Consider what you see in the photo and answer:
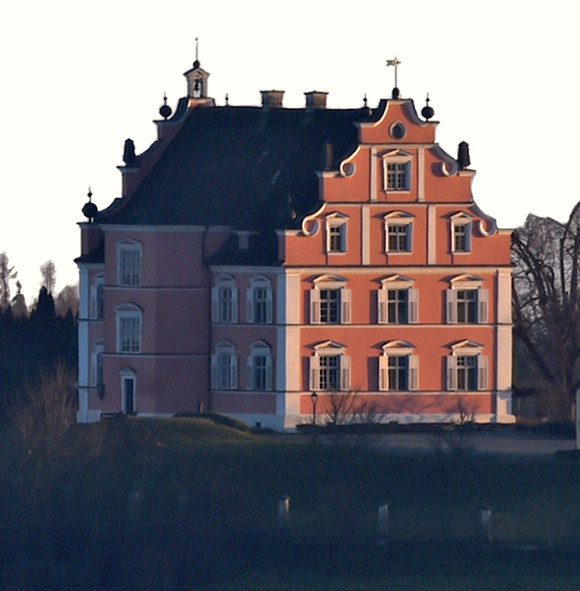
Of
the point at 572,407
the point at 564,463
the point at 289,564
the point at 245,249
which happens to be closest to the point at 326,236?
the point at 245,249

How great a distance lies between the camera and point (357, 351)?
73375 millimetres

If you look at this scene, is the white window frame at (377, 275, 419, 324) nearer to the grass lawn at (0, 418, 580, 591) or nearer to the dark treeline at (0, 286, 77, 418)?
the grass lawn at (0, 418, 580, 591)

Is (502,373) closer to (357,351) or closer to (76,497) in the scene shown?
(357,351)

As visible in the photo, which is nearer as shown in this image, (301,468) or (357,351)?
(301,468)

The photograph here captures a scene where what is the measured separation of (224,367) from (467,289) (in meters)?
7.57

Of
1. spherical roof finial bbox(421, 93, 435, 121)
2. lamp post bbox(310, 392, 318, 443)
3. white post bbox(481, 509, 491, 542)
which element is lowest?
white post bbox(481, 509, 491, 542)

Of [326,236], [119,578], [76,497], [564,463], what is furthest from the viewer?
[326,236]

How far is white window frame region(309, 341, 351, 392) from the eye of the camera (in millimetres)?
73188

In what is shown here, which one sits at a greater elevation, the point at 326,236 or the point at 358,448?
the point at 326,236

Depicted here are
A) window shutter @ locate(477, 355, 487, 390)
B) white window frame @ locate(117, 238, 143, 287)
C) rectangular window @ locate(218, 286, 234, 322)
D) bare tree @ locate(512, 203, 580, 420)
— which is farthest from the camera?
bare tree @ locate(512, 203, 580, 420)

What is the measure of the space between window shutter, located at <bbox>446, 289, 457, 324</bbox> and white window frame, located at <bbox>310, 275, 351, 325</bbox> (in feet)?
9.65

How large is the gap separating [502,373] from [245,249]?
8.40m

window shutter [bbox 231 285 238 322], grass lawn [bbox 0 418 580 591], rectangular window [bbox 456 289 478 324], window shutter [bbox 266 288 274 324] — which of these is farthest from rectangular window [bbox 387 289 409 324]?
grass lawn [bbox 0 418 580 591]

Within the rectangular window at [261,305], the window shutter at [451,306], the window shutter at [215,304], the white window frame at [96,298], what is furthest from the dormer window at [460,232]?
the white window frame at [96,298]
